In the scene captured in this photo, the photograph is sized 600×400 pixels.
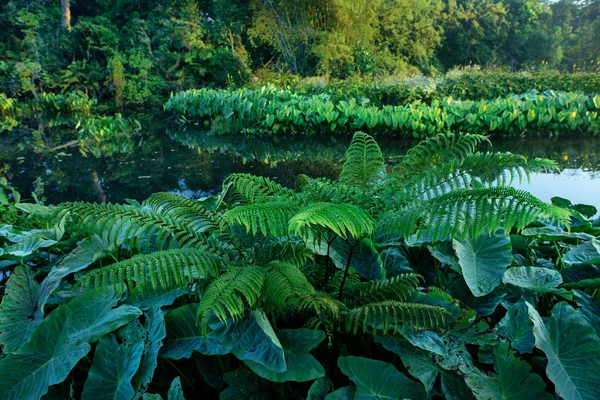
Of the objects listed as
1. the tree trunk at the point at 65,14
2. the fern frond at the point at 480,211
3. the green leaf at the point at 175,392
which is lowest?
the green leaf at the point at 175,392

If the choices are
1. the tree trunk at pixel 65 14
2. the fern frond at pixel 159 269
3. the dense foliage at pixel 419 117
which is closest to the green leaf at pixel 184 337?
the fern frond at pixel 159 269

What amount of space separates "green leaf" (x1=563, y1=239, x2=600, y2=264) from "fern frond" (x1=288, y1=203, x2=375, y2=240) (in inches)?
29.5

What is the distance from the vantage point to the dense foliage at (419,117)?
5.59 m

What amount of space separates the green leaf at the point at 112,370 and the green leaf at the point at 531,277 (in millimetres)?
956

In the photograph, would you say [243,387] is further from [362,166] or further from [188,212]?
[362,166]

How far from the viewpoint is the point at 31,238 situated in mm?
1398

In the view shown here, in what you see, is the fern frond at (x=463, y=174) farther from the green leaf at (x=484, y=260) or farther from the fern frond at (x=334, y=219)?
the fern frond at (x=334, y=219)

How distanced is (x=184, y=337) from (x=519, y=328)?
805mm

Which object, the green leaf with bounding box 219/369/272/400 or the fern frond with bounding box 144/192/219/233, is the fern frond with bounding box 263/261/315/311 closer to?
the green leaf with bounding box 219/369/272/400

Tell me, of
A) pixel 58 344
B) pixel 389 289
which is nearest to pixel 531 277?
pixel 389 289

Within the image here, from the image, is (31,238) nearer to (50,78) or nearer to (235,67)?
(50,78)

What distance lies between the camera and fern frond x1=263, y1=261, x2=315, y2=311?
2.82 feet

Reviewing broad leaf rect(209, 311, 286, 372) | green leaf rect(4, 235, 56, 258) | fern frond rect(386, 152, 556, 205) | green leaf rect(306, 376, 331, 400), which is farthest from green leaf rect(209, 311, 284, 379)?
green leaf rect(4, 235, 56, 258)

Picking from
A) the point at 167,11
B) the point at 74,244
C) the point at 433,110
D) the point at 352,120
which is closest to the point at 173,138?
the point at 352,120
